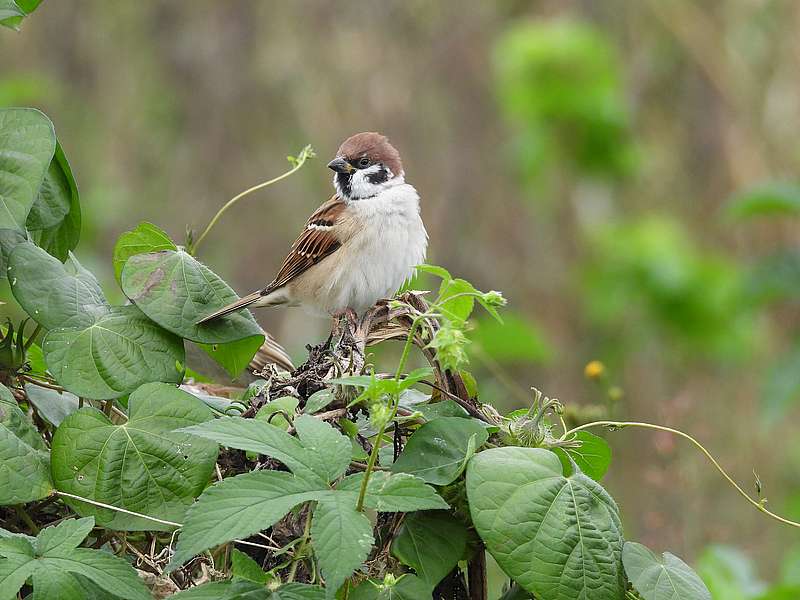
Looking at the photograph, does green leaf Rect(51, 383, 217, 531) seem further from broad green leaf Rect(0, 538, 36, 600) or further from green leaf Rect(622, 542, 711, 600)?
green leaf Rect(622, 542, 711, 600)

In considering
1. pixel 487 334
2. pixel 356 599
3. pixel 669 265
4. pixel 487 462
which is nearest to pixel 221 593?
pixel 356 599

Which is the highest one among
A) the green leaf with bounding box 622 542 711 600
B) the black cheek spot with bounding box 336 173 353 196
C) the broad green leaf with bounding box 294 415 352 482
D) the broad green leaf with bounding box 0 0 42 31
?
the broad green leaf with bounding box 0 0 42 31

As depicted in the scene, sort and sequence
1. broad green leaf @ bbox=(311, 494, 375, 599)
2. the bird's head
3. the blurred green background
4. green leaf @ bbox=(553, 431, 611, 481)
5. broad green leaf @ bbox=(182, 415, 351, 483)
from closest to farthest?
broad green leaf @ bbox=(311, 494, 375, 599), broad green leaf @ bbox=(182, 415, 351, 483), green leaf @ bbox=(553, 431, 611, 481), the bird's head, the blurred green background

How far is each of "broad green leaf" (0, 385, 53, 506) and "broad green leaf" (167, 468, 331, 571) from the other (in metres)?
0.31

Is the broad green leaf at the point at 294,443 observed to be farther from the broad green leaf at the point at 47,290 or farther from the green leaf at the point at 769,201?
the green leaf at the point at 769,201

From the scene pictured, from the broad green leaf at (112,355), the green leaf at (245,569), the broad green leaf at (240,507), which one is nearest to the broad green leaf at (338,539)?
the broad green leaf at (240,507)

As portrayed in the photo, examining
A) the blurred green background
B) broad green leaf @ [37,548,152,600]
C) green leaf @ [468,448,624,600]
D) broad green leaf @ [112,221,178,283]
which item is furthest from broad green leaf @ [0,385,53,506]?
the blurred green background

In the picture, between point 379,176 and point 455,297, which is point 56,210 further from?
point 379,176

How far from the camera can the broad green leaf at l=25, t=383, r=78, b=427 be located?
1803 mm

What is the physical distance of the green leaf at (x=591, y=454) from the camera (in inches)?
70.7

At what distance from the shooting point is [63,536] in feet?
4.78

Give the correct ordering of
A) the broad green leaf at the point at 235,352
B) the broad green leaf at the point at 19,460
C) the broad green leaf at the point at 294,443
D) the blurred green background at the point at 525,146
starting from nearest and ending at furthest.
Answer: the broad green leaf at the point at 294,443 → the broad green leaf at the point at 19,460 → the broad green leaf at the point at 235,352 → the blurred green background at the point at 525,146

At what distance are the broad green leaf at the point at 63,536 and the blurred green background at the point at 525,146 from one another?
546 cm

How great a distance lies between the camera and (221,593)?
1436 millimetres
